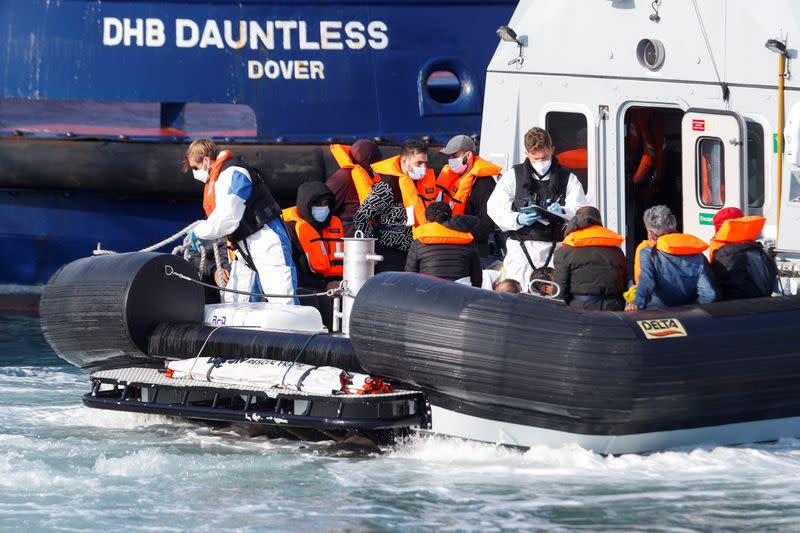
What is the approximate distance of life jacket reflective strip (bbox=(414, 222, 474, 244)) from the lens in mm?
6578

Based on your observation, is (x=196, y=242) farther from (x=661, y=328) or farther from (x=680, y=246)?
(x=661, y=328)

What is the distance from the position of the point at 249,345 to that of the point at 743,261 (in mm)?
2297

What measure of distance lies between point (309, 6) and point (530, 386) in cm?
537

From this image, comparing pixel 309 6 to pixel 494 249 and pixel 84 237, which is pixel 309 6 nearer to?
pixel 84 237

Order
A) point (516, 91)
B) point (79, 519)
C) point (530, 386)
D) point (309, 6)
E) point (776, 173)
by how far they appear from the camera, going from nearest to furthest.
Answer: point (79, 519), point (530, 386), point (776, 173), point (516, 91), point (309, 6)

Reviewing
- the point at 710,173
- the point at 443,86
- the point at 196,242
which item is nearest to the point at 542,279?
the point at 710,173

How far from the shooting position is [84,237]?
10.5 meters

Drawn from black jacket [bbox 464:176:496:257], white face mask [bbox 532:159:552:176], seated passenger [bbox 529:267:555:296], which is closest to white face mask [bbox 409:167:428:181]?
black jacket [bbox 464:176:496:257]

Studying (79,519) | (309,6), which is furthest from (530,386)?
(309,6)

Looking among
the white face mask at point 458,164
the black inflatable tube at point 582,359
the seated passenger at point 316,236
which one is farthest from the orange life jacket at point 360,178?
the black inflatable tube at point 582,359

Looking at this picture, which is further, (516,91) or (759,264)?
(516,91)

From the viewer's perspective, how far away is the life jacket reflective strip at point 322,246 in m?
7.75

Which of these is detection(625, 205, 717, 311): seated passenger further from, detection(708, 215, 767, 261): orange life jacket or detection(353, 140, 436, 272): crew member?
detection(353, 140, 436, 272): crew member

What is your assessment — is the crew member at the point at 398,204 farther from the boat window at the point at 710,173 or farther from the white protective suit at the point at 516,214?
the boat window at the point at 710,173
